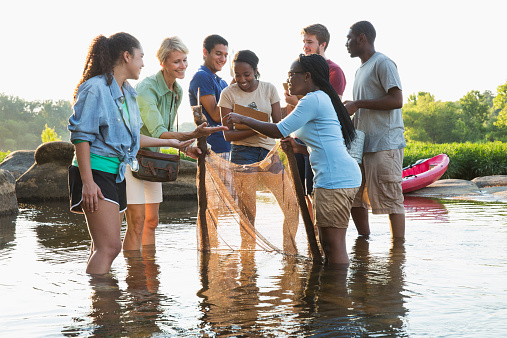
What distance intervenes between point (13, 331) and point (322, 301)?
1936 mm

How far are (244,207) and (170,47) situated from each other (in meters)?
1.64

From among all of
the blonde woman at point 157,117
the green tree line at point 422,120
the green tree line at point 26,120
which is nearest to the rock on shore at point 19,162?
the blonde woman at point 157,117

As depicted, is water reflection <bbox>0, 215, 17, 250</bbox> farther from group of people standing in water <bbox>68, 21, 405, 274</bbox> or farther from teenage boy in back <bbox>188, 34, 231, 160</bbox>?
teenage boy in back <bbox>188, 34, 231, 160</bbox>

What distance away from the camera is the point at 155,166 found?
194 inches

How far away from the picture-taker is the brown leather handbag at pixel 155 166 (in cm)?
486

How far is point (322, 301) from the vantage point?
3.86 meters

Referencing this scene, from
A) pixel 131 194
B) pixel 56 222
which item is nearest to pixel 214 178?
pixel 131 194

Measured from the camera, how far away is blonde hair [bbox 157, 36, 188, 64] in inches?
201

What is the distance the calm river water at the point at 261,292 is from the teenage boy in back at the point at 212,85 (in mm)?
799

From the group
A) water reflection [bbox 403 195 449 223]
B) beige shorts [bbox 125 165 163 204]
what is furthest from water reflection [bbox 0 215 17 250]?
water reflection [bbox 403 195 449 223]

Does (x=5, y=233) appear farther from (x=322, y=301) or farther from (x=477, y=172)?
(x=477, y=172)

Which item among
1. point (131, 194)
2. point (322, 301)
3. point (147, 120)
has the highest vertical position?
point (147, 120)

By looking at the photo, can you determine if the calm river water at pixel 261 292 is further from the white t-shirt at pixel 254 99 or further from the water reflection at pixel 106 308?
the white t-shirt at pixel 254 99

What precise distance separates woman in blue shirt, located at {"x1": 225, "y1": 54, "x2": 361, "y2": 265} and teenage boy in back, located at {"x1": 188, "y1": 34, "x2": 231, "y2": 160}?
1.20 metres
